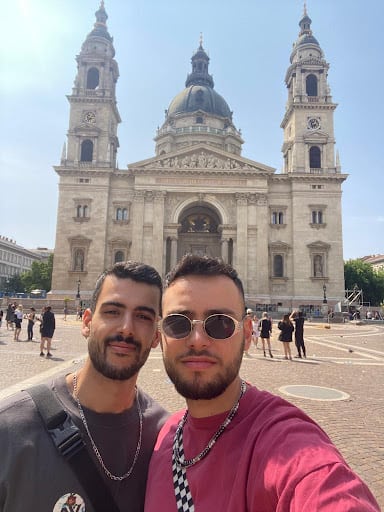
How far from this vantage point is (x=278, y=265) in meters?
42.7

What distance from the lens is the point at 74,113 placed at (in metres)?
45.6

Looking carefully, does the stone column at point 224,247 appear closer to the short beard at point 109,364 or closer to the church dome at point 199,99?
the church dome at point 199,99

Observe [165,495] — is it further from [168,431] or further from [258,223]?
[258,223]

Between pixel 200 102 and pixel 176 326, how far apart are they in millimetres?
60713

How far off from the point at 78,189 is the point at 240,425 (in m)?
44.8

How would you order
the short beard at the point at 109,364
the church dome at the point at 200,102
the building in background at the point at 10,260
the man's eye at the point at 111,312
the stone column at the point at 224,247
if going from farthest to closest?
the building in background at the point at 10,260, the church dome at the point at 200,102, the stone column at the point at 224,247, the man's eye at the point at 111,312, the short beard at the point at 109,364

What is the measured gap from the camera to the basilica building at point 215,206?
41531 millimetres

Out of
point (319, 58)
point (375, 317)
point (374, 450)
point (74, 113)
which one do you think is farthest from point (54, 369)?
point (319, 58)

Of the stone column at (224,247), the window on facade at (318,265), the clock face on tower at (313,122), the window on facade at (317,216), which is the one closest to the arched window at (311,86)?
the clock face on tower at (313,122)

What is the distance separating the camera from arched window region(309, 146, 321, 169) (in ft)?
148

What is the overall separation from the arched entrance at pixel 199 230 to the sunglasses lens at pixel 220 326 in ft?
143

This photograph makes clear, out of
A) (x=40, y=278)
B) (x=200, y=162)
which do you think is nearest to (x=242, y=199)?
(x=200, y=162)

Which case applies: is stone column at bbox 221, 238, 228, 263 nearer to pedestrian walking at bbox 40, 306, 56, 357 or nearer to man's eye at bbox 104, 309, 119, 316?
pedestrian walking at bbox 40, 306, 56, 357

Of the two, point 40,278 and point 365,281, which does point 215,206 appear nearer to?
point 365,281
